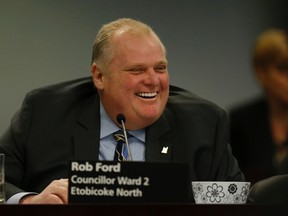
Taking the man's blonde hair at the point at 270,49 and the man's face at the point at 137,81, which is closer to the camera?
the man's blonde hair at the point at 270,49

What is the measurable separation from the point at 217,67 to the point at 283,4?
2.67 metres

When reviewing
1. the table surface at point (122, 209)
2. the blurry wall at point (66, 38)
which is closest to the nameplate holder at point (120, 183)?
the table surface at point (122, 209)

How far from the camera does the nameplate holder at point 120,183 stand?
1.54 m

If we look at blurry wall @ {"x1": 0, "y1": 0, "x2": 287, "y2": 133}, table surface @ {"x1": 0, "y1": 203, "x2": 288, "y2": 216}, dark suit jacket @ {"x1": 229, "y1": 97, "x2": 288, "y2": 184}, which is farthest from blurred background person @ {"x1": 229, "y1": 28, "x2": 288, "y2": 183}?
blurry wall @ {"x1": 0, "y1": 0, "x2": 287, "y2": 133}

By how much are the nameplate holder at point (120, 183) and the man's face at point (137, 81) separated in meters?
0.67

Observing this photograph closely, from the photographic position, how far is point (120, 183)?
5.11 feet

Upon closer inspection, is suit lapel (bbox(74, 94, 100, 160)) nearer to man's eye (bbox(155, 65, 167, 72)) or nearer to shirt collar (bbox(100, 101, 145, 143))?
shirt collar (bbox(100, 101, 145, 143))

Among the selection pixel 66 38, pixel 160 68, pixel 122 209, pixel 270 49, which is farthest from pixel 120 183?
pixel 66 38

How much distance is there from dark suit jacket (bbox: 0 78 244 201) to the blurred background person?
107 centimetres

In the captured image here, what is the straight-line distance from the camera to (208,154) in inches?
89.0

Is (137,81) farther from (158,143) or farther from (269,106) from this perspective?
(269,106)

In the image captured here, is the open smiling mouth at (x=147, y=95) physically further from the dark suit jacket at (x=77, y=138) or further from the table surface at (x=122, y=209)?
the table surface at (x=122, y=209)

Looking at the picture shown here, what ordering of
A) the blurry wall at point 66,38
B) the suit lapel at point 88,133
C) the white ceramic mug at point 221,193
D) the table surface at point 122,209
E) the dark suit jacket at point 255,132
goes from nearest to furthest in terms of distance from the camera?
the dark suit jacket at point 255,132 < the table surface at point 122,209 < the white ceramic mug at point 221,193 < the suit lapel at point 88,133 < the blurry wall at point 66,38

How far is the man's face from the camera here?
7.34 ft
